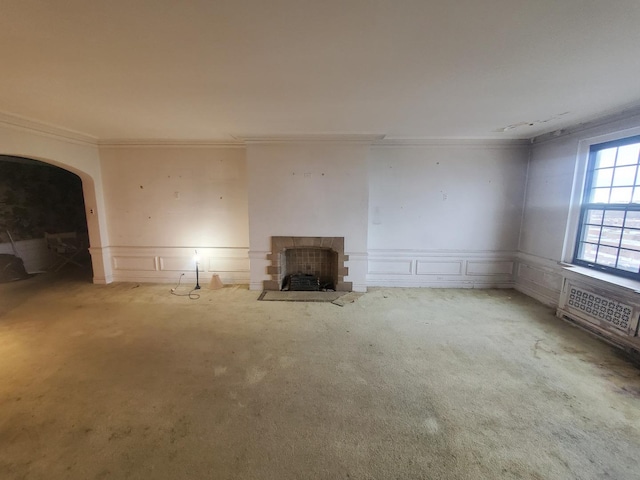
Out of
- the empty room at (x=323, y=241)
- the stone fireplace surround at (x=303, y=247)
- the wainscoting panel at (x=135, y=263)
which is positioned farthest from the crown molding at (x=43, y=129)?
the stone fireplace surround at (x=303, y=247)

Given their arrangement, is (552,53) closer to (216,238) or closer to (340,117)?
(340,117)

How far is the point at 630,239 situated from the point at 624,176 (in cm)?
73

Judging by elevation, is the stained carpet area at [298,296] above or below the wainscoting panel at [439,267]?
below

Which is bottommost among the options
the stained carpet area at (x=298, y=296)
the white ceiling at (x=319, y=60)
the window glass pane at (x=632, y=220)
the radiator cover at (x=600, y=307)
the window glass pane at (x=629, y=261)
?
the stained carpet area at (x=298, y=296)

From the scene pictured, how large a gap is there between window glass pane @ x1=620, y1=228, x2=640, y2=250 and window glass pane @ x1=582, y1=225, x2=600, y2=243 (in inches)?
10.7

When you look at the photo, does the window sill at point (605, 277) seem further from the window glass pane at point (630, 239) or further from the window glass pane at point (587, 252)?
the window glass pane at point (630, 239)

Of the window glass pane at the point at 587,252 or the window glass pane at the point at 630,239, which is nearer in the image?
the window glass pane at the point at 630,239

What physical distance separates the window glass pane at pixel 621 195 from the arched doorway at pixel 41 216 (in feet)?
26.6

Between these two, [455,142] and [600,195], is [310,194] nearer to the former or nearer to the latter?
[455,142]

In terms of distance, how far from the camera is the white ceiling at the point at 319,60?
4.53 feet

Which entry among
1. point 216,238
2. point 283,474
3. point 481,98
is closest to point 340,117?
point 481,98

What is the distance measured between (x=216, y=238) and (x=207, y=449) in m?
3.52

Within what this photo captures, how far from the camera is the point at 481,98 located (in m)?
2.53

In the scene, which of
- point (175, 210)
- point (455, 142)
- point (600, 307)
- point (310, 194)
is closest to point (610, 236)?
point (600, 307)
